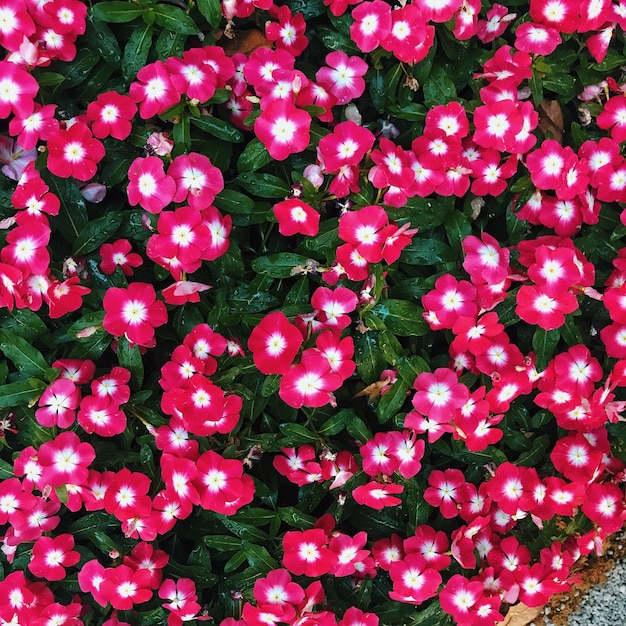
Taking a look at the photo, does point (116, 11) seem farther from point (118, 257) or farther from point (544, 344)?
point (544, 344)

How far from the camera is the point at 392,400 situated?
167cm

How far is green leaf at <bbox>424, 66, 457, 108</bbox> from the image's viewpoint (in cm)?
169

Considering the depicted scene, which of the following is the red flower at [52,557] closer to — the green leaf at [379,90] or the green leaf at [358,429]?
the green leaf at [358,429]

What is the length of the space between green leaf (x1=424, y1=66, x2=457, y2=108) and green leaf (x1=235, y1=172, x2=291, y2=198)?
1.50 feet

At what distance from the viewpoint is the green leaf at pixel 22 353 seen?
1.59m

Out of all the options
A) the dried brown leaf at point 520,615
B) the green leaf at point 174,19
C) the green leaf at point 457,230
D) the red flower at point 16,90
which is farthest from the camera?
the dried brown leaf at point 520,615

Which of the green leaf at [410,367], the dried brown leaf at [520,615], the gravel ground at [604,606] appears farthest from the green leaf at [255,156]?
the gravel ground at [604,606]

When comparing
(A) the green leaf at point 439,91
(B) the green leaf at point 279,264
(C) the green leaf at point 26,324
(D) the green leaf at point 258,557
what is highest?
(A) the green leaf at point 439,91

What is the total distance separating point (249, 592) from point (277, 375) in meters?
0.61

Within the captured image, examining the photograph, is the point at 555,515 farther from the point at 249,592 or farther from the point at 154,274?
the point at 154,274

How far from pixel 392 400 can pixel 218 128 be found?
0.83 m

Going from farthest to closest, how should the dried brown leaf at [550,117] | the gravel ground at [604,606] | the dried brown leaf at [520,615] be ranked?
the gravel ground at [604,606] → the dried brown leaf at [520,615] → the dried brown leaf at [550,117]

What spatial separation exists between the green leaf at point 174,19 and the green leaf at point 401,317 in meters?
0.84

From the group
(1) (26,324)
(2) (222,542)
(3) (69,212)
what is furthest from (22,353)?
(2) (222,542)
